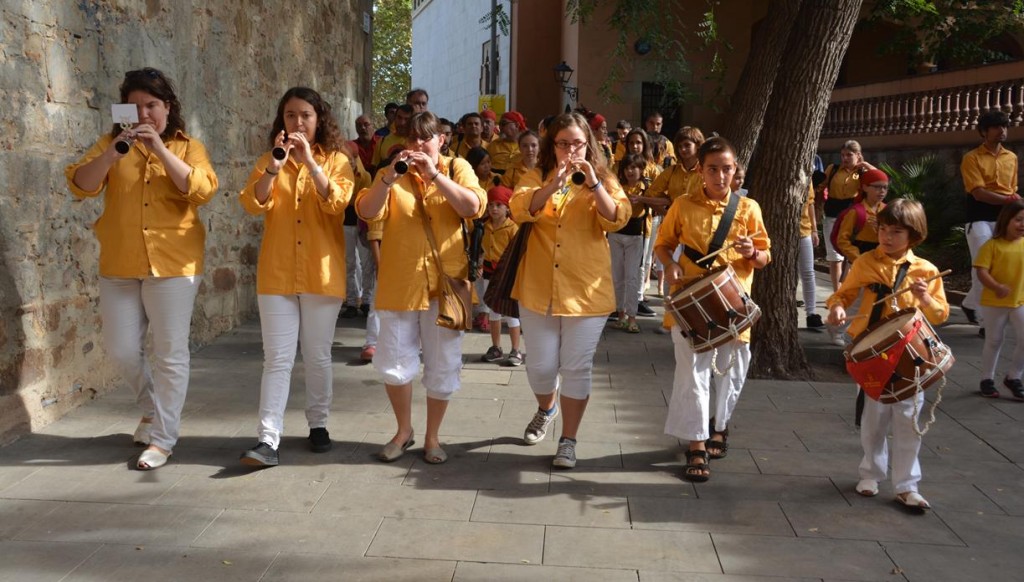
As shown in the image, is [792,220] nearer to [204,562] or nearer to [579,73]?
[204,562]

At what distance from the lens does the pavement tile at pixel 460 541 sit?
4.05 metres

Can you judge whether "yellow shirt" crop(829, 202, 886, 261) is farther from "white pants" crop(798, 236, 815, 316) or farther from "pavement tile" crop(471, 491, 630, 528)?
"pavement tile" crop(471, 491, 630, 528)

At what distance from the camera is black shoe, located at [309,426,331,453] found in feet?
17.7

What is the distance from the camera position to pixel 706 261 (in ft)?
17.0

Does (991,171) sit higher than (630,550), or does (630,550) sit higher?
(991,171)

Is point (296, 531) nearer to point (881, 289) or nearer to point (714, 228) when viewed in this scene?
point (714, 228)

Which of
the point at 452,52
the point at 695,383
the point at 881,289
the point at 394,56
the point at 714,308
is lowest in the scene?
the point at 695,383

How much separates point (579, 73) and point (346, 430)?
20.0 metres

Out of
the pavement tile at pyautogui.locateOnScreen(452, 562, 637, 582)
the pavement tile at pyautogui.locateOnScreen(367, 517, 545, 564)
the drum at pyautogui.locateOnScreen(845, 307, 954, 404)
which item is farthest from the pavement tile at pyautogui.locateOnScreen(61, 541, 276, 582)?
the drum at pyautogui.locateOnScreen(845, 307, 954, 404)

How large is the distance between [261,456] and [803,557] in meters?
2.66

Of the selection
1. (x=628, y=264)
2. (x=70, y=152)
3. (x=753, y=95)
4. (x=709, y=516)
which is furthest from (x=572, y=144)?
(x=753, y=95)

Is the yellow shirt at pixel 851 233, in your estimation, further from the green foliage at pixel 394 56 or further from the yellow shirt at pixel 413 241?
the green foliage at pixel 394 56

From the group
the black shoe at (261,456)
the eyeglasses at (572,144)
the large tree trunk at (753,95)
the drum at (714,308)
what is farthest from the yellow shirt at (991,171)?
the black shoe at (261,456)

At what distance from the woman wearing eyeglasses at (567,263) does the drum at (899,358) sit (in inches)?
50.8
